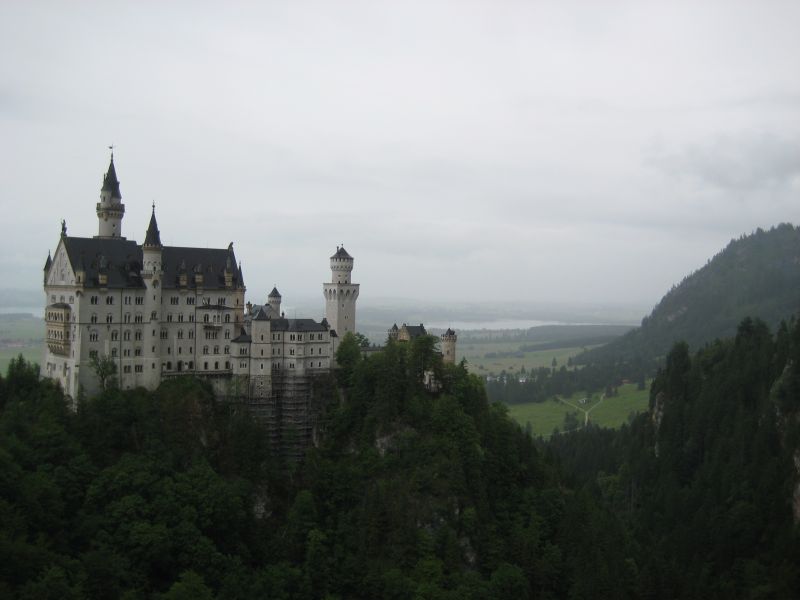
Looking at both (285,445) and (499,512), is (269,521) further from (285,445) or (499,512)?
(499,512)

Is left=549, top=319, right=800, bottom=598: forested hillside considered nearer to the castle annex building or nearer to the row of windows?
the castle annex building

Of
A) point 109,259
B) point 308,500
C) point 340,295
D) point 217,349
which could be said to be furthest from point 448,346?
point 109,259

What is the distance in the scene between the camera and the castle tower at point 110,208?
9088cm

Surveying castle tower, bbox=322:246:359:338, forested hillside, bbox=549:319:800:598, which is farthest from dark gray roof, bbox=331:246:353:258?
forested hillside, bbox=549:319:800:598

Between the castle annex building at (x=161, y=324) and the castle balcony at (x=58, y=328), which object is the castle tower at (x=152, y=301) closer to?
the castle annex building at (x=161, y=324)

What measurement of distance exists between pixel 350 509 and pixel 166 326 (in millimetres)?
26261

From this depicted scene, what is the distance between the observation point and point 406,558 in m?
78.6

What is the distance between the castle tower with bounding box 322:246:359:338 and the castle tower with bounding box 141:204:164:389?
19.8 metres

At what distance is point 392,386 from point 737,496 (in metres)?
45.2

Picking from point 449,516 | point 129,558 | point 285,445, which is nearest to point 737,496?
point 449,516

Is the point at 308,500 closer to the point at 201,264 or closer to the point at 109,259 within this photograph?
the point at 201,264

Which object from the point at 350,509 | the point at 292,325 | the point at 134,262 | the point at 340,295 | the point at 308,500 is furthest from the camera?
the point at 340,295

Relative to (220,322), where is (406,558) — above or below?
below

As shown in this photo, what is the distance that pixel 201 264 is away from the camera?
91500 mm
